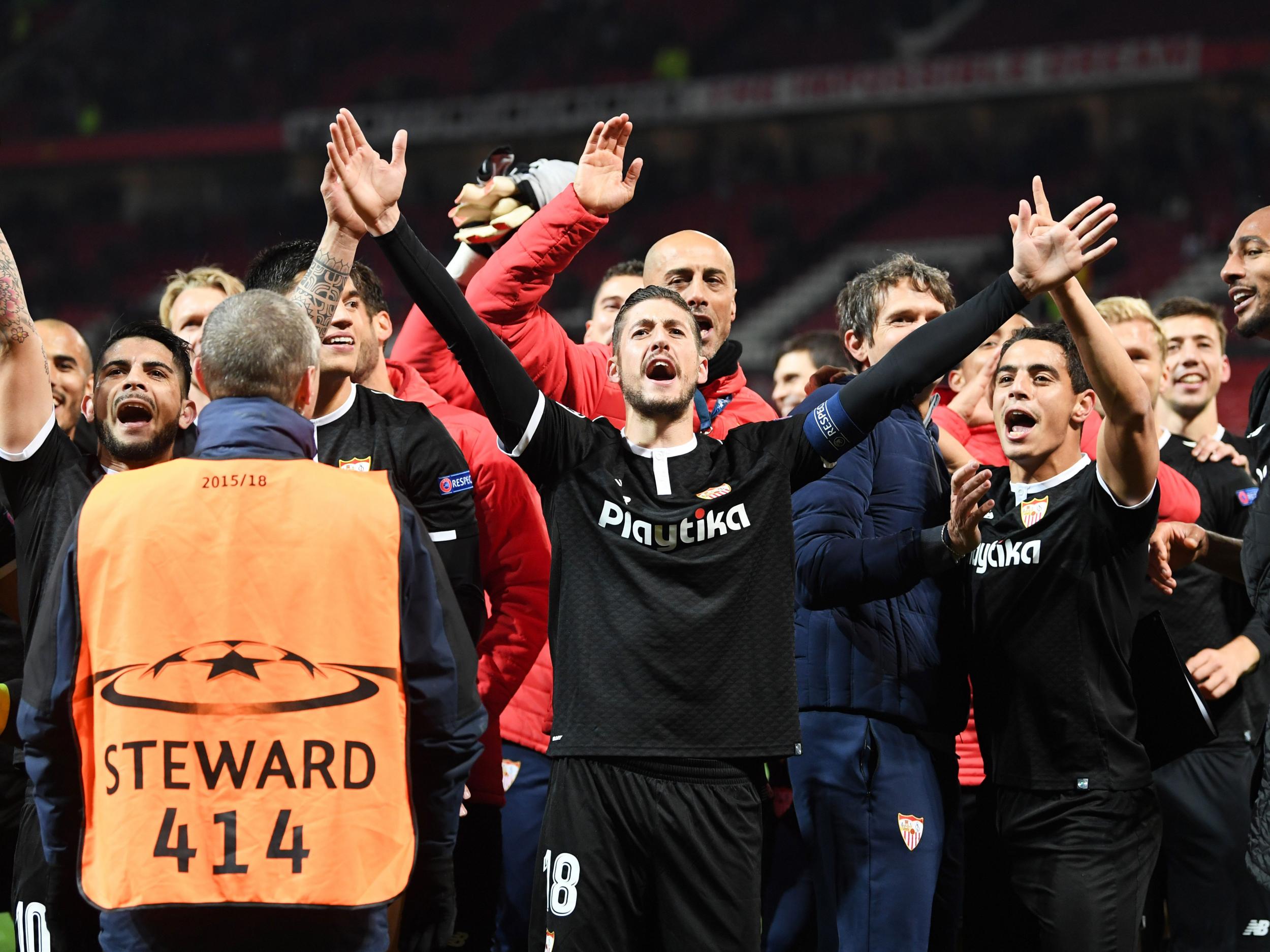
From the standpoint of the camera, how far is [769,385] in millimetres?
19750

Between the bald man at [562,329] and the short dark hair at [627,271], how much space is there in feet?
2.10

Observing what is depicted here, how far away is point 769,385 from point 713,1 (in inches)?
513

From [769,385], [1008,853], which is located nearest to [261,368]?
[1008,853]

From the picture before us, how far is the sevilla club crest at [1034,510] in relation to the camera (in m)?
4.11

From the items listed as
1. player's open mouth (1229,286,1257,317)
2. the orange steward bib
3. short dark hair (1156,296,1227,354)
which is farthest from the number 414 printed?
short dark hair (1156,296,1227,354)

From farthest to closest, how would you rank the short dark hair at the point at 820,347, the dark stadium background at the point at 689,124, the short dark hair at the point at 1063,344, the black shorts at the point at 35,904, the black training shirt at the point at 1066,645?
the dark stadium background at the point at 689,124
the short dark hair at the point at 820,347
the short dark hair at the point at 1063,344
the black training shirt at the point at 1066,645
the black shorts at the point at 35,904

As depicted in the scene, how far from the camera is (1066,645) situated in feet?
13.0

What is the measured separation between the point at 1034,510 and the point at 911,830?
102 centimetres

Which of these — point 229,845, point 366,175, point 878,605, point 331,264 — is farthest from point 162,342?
point 878,605

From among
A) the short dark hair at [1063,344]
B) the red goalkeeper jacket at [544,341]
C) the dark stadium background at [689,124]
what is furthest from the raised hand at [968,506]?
the dark stadium background at [689,124]

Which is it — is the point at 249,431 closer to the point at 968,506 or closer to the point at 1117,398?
the point at 968,506

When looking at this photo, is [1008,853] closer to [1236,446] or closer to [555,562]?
[555,562]

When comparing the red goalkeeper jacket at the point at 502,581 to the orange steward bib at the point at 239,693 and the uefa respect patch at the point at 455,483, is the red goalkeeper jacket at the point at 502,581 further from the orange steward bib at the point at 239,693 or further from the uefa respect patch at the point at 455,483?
the orange steward bib at the point at 239,693

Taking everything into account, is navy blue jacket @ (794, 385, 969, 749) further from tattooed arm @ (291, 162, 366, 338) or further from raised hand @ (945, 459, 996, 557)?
tattooed arm @ (291, 162, 366, 338)
